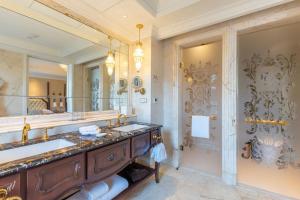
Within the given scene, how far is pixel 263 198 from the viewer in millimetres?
1942

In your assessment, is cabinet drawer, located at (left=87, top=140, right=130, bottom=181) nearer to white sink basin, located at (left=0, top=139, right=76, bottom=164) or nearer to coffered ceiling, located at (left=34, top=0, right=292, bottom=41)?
white sink basin, located at (left=0, top=139, right=76, bottom=164)

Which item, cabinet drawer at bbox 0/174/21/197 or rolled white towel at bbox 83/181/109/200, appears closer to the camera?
cabinet drawer at bbox 0/174/21/197

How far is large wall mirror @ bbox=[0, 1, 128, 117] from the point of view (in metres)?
1.54

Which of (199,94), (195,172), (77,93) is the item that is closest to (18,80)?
(77,93)

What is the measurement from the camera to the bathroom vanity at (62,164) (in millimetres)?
936

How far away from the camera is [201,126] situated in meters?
2.81

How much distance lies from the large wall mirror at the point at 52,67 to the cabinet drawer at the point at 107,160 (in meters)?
0.91

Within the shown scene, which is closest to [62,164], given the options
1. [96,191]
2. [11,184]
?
[11,184]

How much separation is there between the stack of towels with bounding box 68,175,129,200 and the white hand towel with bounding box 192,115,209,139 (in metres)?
1.59

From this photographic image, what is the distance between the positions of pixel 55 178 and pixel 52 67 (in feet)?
4.43

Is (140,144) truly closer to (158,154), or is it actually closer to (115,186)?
(158,154)

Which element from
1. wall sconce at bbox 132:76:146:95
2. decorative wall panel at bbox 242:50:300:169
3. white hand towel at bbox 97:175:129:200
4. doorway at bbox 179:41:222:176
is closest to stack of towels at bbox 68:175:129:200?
white hand towel at bbox 97:175:129:200

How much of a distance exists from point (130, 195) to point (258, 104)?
314 centimetres

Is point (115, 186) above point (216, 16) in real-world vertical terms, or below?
below
